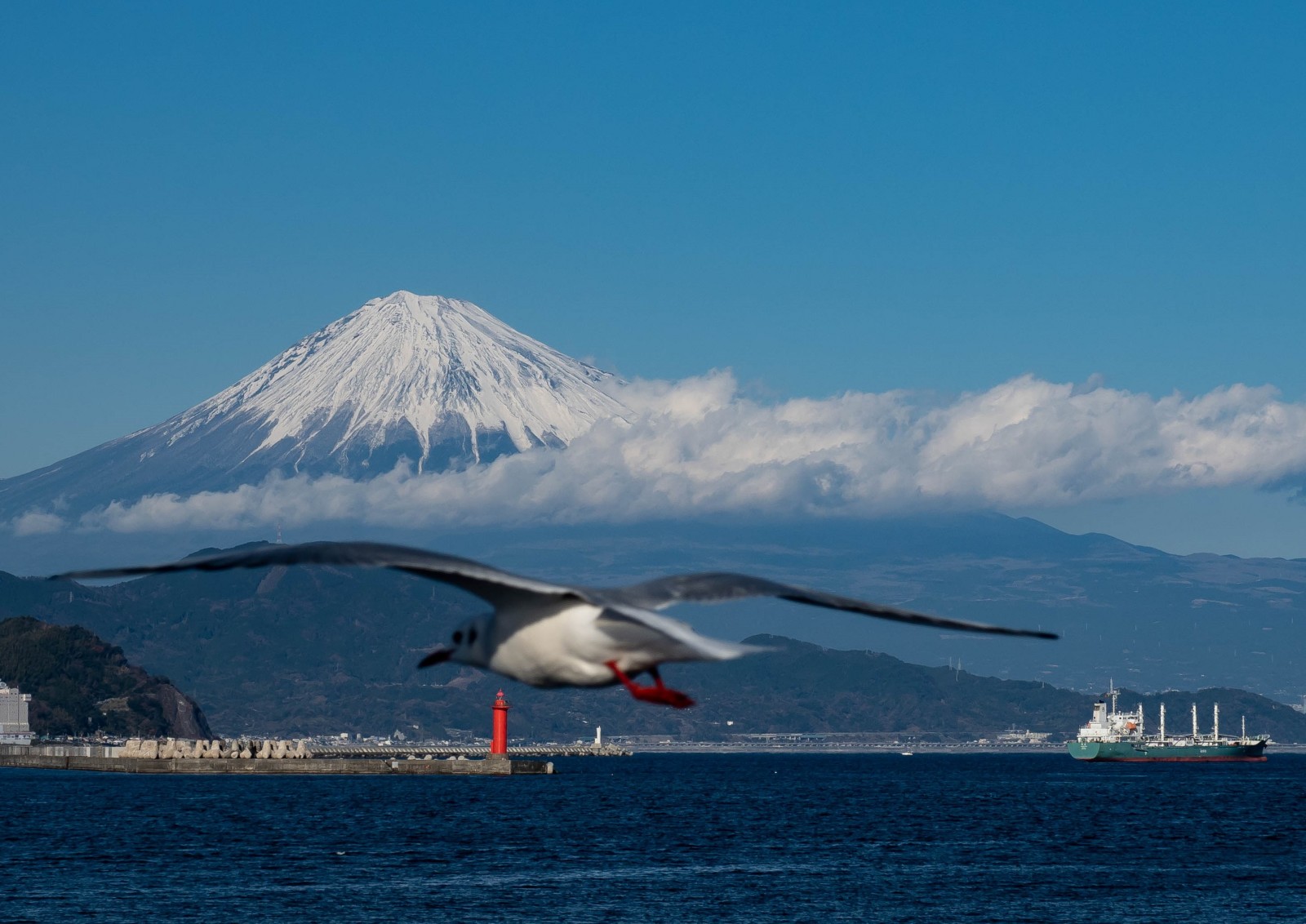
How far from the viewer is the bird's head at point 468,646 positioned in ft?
34.2

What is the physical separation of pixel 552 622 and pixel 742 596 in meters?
1.22

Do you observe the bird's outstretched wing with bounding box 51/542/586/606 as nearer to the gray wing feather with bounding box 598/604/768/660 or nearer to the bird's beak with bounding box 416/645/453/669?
the gray wing feather with bounding box 598/604/768/660

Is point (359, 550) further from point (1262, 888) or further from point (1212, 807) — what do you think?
point (1212, 807)

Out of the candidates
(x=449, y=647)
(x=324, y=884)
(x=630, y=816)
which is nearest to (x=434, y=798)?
(x=630, y=816)

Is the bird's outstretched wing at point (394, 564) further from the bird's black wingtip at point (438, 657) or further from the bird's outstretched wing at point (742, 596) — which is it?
the bird's outstretched wing at point (742, 596)

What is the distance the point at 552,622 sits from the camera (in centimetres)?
1019

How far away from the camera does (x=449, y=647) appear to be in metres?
10.6

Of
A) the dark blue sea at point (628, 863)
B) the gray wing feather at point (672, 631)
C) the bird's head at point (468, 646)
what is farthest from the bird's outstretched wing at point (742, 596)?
the dark blue sea at point (628, 863)

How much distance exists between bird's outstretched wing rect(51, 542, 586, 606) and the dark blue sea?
78.1m

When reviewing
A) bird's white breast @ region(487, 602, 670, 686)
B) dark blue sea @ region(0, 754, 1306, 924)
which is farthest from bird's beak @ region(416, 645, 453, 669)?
dark blue sea @ region(0, 754, 1306, 924)

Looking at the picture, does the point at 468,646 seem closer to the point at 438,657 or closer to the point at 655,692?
the point at 438,657

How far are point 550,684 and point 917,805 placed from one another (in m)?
186

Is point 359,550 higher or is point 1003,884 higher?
point 359,550

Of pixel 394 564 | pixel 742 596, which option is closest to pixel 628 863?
pixel 742 596
